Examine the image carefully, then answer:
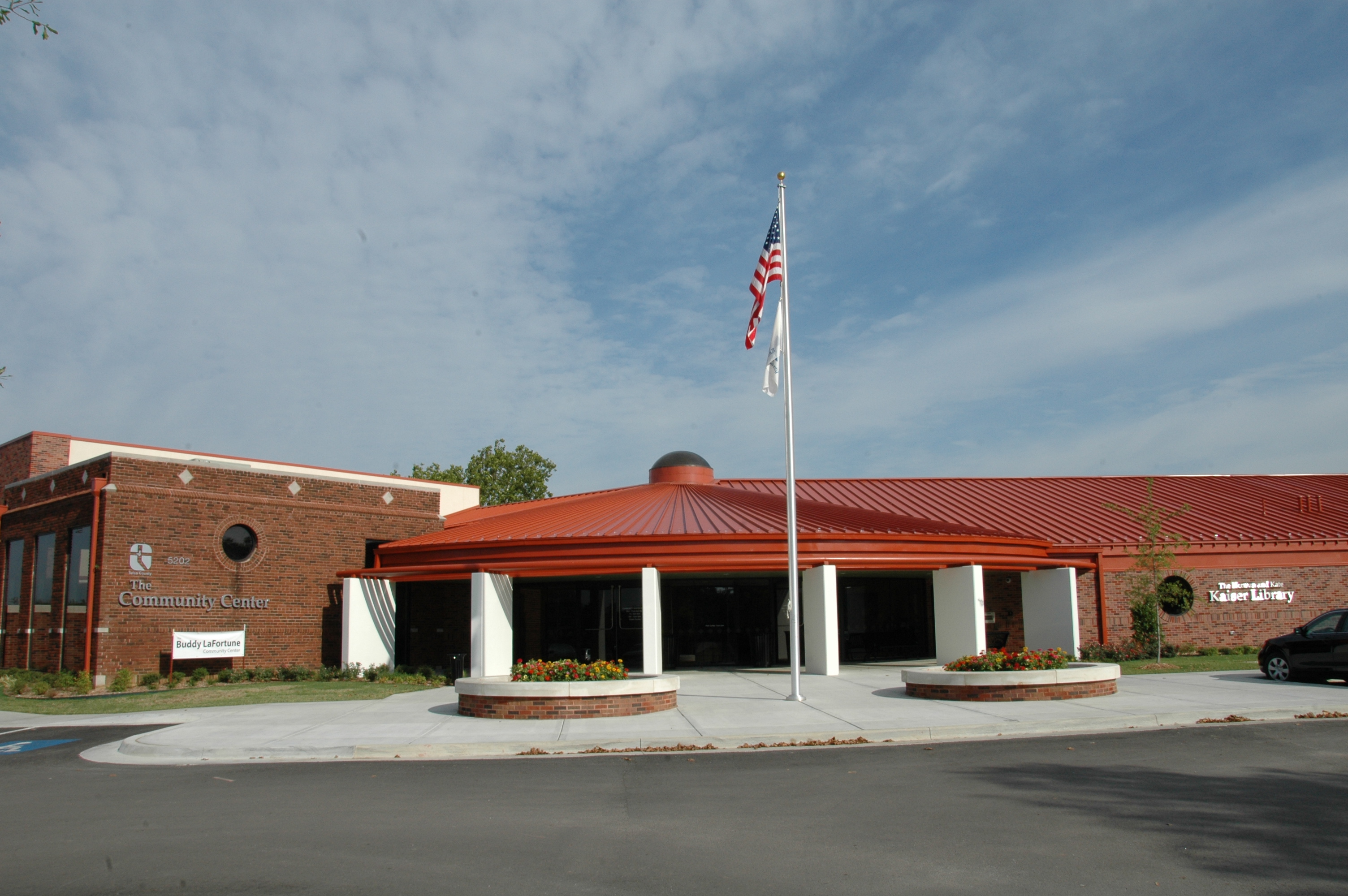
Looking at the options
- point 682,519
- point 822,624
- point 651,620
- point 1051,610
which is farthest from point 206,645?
point 1051,610

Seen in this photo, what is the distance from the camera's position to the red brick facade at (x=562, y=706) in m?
14.6

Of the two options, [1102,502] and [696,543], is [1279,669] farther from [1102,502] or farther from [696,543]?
[1102,502]

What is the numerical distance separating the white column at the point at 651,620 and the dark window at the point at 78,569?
1330cm

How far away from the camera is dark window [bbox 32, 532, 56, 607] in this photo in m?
24.7

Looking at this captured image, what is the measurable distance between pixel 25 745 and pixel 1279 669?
2144 cm

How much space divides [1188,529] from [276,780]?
1057 inches

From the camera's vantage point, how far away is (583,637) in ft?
85.7

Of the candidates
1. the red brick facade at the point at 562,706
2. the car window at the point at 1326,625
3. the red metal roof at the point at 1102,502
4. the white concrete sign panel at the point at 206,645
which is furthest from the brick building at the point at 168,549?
the car window at the point at 1326,625

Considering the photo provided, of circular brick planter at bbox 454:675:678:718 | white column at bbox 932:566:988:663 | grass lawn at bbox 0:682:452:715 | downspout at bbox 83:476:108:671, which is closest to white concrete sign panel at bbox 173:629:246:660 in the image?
grass lawn at bbox 0:682:452:715

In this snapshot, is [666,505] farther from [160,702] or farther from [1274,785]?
[1274,785]

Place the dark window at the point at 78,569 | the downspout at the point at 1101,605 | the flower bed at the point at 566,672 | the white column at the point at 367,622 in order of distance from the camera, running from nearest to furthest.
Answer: the flower bed at the point at 566,672 → the dark window at the point at 78,569 → the white column at the point at 367,622 → the downspout at the point at 1101,605

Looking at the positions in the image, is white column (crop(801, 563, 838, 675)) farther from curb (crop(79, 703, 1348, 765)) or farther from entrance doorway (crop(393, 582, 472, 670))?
entrance doorway (crop(393, 582, 472, 670))

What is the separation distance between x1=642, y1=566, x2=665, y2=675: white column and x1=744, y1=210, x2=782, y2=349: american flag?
250 inches

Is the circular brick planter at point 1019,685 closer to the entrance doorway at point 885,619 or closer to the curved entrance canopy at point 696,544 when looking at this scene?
the curved entrance canopy at point 696,544
